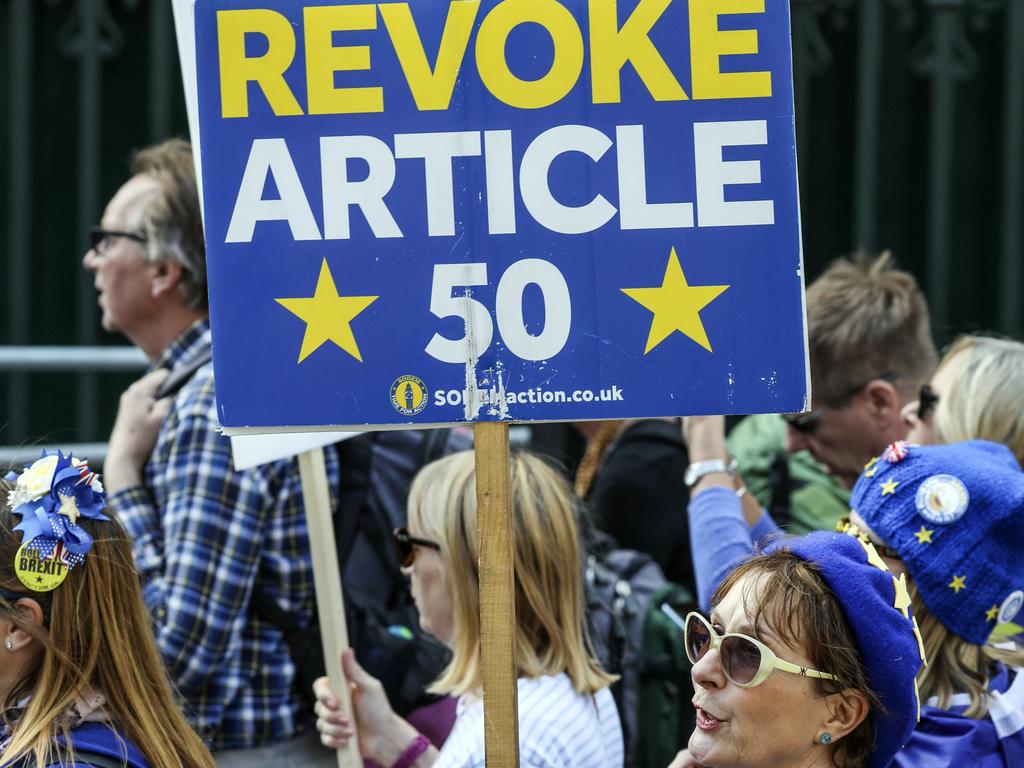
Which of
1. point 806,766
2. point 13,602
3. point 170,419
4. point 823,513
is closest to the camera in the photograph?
point 806,766

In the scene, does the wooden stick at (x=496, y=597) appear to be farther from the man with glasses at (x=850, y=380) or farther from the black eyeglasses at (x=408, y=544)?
the man with glasses at (x=850, y=380)

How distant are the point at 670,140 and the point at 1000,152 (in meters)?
3.74

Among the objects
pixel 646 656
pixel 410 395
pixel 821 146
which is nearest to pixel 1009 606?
pixel 410 395

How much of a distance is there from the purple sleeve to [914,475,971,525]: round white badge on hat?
1.79 feet

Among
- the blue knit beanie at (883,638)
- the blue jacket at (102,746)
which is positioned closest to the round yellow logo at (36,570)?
the blue jacket at (102,746)

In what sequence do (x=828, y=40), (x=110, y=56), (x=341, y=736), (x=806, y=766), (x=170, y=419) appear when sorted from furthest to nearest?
1. (x=828, y=40)
2. (x=110, y=56)
3. (x=170, y=419)
4. (x=341, y=736)
5. (x=806, y=766)

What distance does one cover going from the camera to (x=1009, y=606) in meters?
2.53

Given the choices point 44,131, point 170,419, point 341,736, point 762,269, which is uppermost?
point 44,131

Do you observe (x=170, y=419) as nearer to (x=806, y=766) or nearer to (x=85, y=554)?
(x=85, y=554)

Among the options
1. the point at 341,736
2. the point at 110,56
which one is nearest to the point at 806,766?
the point at 341,736

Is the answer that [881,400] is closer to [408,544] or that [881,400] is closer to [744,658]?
[408,544]

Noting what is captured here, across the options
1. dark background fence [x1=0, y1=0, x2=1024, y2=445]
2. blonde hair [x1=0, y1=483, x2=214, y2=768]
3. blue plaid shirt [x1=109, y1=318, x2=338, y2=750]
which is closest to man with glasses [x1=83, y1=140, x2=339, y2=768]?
blue plaid shirt [x1=109, y1=318, x2=338, y2=750]

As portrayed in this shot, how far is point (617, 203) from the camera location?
2168 millimetres

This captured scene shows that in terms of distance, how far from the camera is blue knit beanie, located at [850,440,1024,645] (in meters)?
2.50
